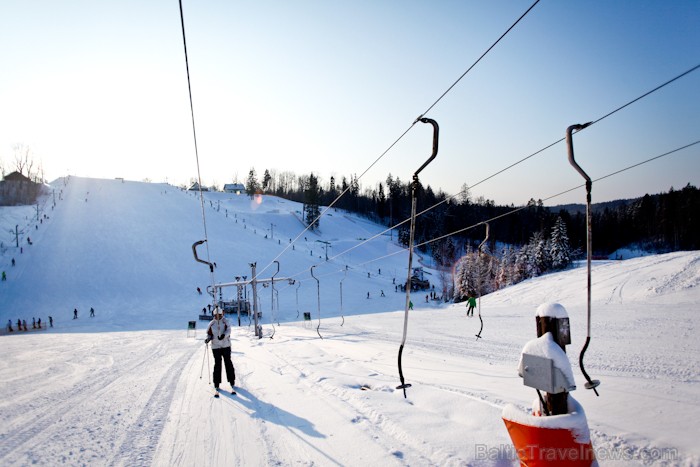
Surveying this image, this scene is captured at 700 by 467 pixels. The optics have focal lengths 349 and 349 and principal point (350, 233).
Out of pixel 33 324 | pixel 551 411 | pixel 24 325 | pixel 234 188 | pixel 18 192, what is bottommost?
pixel 33 324

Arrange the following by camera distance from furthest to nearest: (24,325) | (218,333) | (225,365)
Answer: (24,325)
(218,333)
(225,365)

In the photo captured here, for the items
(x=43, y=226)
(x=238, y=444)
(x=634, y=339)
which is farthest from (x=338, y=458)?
(x=43, y=226)

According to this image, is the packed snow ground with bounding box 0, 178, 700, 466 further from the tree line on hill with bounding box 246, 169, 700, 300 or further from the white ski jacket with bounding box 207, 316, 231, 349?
the tree line on hill with bounding box 246, 169, 700, 300

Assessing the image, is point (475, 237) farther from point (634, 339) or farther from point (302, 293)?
point (634, 339)

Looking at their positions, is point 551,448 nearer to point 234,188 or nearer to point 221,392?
point 221,392

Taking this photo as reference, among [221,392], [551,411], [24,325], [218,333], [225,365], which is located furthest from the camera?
[24,325]

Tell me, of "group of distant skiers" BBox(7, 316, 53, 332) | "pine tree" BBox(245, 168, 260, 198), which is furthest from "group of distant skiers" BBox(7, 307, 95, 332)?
"pine tree" BBox(245, 168, 260, 198)

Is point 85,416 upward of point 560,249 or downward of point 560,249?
downward

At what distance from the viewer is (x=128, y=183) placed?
96500 mm

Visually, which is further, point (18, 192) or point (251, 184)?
point (251, 184)

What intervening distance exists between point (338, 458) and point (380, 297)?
47.8 metres

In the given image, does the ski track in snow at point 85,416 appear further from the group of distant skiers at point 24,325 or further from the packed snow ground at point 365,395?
the group of distant skiers at point 24,325

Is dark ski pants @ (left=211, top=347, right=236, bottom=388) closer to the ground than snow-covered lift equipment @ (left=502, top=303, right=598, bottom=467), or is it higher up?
closer to the ground

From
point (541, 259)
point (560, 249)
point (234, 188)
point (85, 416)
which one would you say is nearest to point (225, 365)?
point (85, 416)
